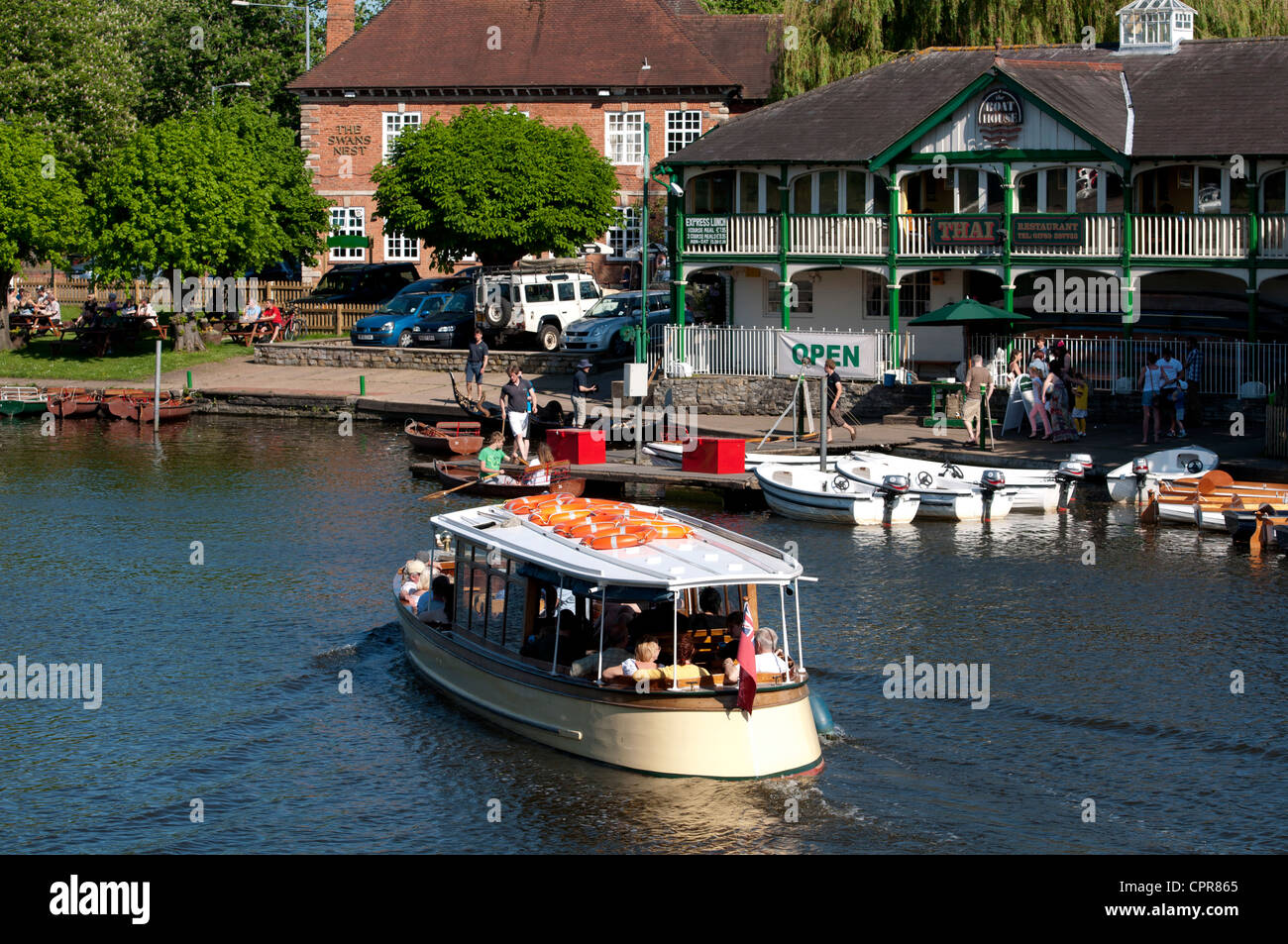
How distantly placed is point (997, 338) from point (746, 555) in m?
22.8

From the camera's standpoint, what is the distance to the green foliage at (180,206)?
168 ft

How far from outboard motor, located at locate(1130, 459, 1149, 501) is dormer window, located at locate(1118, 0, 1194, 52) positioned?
52.1ft

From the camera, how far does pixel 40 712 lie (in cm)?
2044

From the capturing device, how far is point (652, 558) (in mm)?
17922

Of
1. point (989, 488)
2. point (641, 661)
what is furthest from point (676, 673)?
point (989, 488)

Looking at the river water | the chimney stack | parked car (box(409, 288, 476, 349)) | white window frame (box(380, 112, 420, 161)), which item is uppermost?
the chimney stack

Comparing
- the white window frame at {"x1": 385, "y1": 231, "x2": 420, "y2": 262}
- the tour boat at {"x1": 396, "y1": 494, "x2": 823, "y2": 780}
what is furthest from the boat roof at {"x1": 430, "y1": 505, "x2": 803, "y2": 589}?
the white window frame at {"x1": 385, "y1": 231, "x2": 420, "y2": 262}

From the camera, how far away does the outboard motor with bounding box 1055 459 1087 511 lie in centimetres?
3189

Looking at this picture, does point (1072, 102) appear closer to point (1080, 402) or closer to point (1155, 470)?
point (1080, 402)

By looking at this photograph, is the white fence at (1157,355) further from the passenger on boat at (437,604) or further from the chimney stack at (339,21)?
the chimney stack at (339,21)

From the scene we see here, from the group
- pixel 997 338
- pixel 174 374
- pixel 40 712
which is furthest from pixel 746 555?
pixel 174 374

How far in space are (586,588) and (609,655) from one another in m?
0.77

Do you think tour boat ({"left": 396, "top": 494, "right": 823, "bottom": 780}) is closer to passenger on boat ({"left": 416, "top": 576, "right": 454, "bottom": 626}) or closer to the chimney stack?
passenger on boat ({"left": 416, "top": 576, "right": 454, "bottom": 626})

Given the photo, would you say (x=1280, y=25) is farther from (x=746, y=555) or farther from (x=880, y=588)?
(x=746, y=555)
